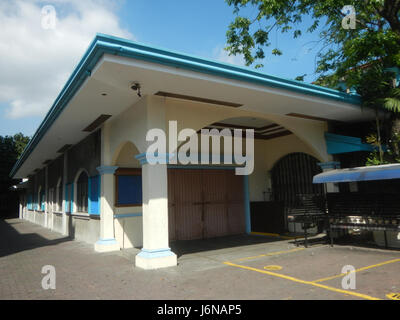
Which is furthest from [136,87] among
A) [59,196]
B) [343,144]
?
[59,196]

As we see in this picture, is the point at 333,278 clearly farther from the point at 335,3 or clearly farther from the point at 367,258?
the point at 335,3

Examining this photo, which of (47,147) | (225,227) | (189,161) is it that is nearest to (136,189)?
(189,161)

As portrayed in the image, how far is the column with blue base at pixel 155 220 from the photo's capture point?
6.53 metres

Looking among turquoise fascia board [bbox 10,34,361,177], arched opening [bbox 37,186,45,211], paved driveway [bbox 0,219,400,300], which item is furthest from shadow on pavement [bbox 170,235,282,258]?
arched opening [bbox 37,186,45,211]

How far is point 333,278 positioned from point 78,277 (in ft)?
15.2

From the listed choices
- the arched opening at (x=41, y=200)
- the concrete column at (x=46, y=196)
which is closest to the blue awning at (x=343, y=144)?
the concrete column at (x=46, y=196)

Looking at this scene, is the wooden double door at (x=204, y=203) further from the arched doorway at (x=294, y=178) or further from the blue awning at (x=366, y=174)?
the blue awning at (x=366, y=174)

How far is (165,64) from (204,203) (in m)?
6.29

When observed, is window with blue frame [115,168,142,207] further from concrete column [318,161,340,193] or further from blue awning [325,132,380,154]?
blue awning [325,132,380,154]

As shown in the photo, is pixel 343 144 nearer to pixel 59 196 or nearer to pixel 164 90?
pixel 164 90

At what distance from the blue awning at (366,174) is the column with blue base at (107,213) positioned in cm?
571

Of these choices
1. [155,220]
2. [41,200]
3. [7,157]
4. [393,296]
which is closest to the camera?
[393,296]

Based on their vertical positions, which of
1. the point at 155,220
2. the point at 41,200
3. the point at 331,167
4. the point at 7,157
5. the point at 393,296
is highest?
the point at 7,157

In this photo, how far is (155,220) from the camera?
21.7 ft
